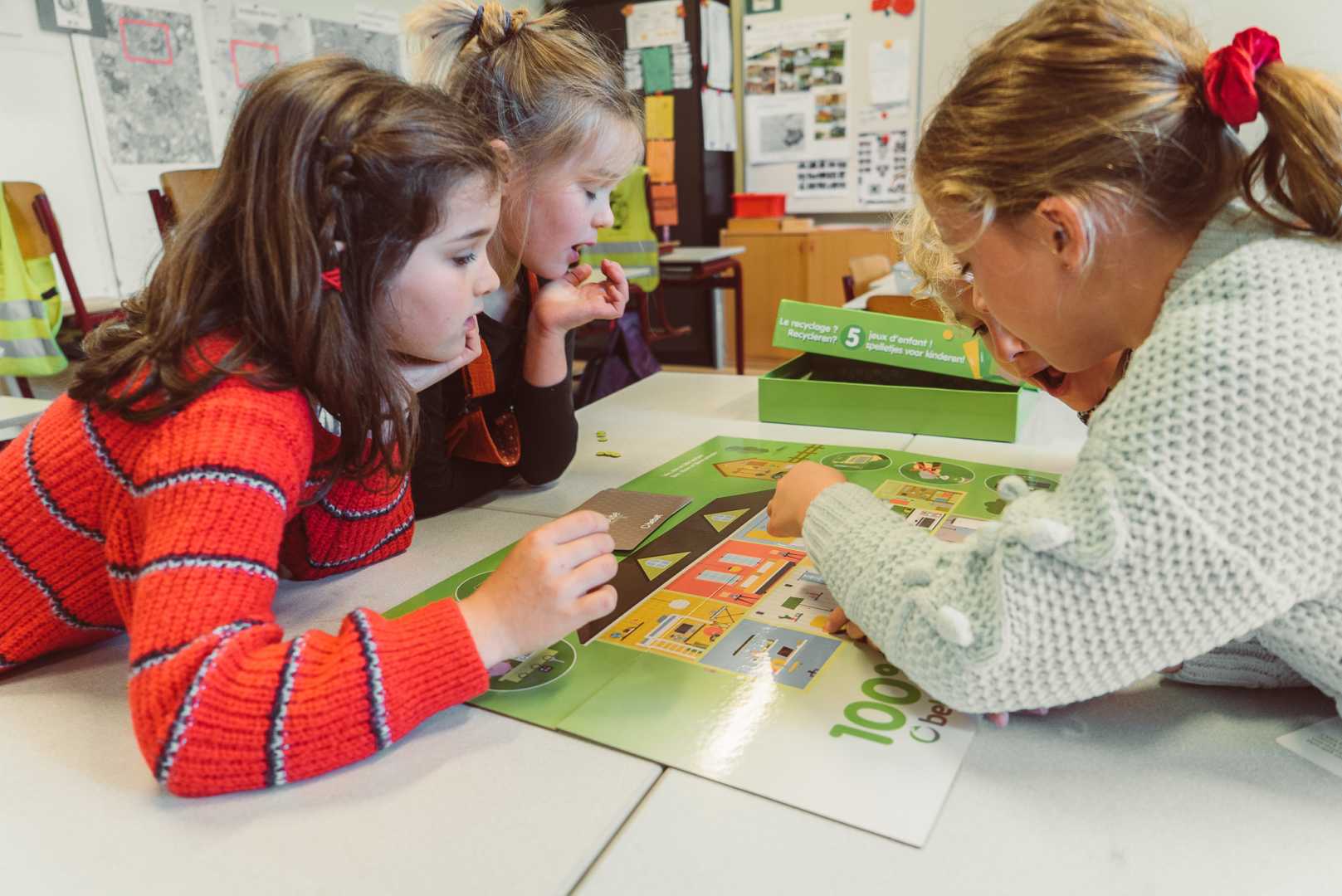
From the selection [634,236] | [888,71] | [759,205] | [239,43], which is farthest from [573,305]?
[888,71]

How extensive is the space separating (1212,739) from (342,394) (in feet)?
2.09

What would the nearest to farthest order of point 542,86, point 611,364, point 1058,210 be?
point 1058,210 < point 542,86 < point 611,364

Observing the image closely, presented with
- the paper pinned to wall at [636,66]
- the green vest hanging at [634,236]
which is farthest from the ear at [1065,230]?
the paper pinned to wall at [636,66]

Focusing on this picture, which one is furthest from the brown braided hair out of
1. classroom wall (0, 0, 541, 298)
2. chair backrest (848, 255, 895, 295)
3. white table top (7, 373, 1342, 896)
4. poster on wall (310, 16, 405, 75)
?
poster on wall (310, 16, 405, 75)

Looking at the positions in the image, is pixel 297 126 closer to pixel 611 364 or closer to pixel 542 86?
pixel 542 86

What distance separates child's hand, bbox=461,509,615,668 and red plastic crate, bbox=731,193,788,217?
4.04 metres

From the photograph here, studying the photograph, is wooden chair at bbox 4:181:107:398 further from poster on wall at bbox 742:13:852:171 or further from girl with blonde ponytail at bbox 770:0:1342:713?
poster on wall at bbox 742:13:852:171

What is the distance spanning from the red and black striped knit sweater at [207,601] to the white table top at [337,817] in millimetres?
24

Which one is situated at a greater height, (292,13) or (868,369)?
(292,13)

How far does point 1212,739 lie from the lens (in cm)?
53

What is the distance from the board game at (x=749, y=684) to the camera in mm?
506

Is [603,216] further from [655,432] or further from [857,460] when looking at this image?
[857,460]

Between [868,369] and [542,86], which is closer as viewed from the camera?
[542,86]

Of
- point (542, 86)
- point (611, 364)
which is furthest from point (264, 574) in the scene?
point (611, 364)
